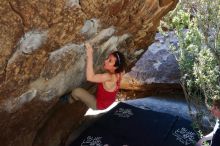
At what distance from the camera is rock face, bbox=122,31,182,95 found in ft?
31.7

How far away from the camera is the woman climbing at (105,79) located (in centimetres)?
522

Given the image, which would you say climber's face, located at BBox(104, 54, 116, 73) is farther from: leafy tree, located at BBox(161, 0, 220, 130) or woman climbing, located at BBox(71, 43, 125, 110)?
leafy tree, located at BBox(161, 0, 220, 130)

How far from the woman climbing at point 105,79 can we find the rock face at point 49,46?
0.16 meters

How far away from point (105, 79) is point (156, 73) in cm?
442

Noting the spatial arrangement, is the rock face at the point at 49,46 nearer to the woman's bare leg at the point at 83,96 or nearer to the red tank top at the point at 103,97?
the woman's bare leg at the point at 83,96

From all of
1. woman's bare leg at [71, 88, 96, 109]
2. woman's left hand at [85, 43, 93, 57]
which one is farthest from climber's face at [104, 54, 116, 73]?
woman's bare leg at [71, 88, 96, 109]

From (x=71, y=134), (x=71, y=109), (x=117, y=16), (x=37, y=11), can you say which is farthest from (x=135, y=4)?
(x=71, y=134)

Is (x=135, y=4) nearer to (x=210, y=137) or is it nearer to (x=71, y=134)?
(x=210, y=137)

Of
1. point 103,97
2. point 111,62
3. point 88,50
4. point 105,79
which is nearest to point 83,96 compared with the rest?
point 103,97

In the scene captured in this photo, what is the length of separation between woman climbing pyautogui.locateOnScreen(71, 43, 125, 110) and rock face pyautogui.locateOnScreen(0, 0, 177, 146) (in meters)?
0.16

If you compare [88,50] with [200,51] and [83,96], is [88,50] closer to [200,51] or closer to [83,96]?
[83,96]

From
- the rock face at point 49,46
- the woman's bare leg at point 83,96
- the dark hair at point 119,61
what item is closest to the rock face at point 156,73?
the rock face at point 49,46

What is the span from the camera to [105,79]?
5473mm

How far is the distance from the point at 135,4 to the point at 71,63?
111cm
